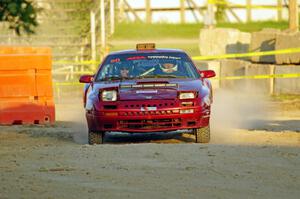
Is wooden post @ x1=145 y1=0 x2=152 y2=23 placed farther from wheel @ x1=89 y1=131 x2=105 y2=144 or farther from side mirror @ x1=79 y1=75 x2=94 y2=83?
wheel @ x1=89 y1=131 x2=105 y2=144

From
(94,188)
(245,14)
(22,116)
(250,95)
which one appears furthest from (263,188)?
(245,14)

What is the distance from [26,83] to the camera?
20188 mm

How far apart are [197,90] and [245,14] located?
40538 mm

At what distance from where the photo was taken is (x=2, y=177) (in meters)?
11.0

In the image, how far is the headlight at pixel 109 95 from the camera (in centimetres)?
1483

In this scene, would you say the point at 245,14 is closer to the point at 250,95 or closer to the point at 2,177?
the point at 250,95

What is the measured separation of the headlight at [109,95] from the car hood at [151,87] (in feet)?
0.25

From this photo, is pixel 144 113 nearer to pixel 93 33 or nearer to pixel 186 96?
pixel 186 96

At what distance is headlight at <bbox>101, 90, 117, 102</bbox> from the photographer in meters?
14.8

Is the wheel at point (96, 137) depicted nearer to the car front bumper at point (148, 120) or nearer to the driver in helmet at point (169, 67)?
the car front bumper at point (148, 120)

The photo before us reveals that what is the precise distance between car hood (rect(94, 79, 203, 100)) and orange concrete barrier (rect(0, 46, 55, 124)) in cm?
→ 488

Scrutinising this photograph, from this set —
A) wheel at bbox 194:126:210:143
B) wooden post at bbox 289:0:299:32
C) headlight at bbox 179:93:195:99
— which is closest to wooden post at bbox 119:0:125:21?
wooden post at bbox 289:0:299:32

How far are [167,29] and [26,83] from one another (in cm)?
3329

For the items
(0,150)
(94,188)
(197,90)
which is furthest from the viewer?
(197,90)
